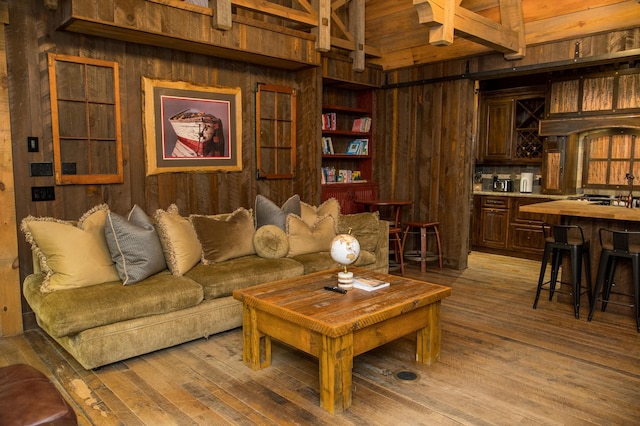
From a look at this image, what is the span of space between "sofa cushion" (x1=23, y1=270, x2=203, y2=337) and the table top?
0.55m

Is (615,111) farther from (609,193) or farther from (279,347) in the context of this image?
(279,347)

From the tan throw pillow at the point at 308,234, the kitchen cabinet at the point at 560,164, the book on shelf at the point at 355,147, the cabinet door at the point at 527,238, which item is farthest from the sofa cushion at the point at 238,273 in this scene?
the kitchen cabinet at the point at 560,164

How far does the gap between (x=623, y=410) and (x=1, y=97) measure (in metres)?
4.43

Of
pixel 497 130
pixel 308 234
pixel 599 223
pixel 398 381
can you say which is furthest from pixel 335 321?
pixel 497 130

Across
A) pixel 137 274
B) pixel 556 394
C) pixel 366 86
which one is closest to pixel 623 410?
pixel 556 394

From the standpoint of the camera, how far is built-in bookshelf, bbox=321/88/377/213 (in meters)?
6.25

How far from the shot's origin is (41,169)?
146 inches

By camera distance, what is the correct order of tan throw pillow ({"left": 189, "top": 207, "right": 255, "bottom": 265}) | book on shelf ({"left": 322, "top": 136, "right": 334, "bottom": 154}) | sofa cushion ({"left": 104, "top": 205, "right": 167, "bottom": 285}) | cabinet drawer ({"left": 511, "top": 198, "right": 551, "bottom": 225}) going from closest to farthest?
sofa cushion ({"left": 104, "top": 205, "right": 167, "bottom": 285}) < tan throw pillow ({"left": 189, "top": 207, "right": 255, "bottom": 265}) < book on shelf ({"left": 322, "top": 136, "right": 334, "bottom": 154}) < cabinet drawer ({"left": 511, "top": 198, "right": 551, "bottom": 225})

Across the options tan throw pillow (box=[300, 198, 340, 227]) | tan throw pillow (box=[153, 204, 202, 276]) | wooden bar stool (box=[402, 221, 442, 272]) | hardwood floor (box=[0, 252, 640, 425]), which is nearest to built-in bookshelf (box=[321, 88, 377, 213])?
wooden bar stool (box=[402, 221, 442, 272])

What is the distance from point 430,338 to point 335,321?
0.91 m

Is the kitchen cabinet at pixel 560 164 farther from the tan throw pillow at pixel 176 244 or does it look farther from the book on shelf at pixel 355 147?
the tan throw pillow at pixel 176 244

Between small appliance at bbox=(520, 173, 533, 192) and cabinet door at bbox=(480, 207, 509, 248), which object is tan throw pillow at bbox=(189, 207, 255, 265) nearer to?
cabinet door at bbox=(480, 207, 509, 248)

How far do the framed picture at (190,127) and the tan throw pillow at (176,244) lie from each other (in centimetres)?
81

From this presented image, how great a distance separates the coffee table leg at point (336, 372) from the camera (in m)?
2.49
